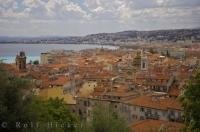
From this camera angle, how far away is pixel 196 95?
12539 mm

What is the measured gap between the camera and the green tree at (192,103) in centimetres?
1209

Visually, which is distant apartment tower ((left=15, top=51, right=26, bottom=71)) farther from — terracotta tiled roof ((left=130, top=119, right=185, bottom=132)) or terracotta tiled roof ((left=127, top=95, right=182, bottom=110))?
terracotta tiled roof ((left=130, top=119, right=185, bottom=132))

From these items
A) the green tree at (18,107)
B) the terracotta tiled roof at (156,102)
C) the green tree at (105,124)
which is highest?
the green tree at (18,107)

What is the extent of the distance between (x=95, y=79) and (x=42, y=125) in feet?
105

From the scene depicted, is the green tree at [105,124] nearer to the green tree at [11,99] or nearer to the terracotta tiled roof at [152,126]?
the green tree at [11,99]

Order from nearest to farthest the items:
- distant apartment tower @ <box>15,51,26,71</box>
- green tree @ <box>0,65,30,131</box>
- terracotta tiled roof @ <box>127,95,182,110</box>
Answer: green tree @ <box>0,65,30,131</box>, terracotta tiled roof @ <box>127,95,182,110</box>, distant apartment tower @ <box>15,51,26,71</box>

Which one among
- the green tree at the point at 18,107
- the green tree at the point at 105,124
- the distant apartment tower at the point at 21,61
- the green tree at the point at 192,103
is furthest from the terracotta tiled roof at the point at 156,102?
the distant apartment tower at the point at 21,61

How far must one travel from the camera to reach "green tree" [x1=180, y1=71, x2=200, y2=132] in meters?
12.1

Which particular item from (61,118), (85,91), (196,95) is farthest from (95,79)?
(196,95)

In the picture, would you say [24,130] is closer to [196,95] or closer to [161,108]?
[196,95]

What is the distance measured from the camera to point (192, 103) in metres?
12.2

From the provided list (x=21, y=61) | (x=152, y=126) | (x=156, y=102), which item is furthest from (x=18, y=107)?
(x=21, y=61)

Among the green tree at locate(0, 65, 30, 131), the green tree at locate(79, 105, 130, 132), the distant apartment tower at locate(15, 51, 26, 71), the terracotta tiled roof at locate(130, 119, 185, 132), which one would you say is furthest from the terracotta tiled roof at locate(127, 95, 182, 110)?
the distant apartment tower at locate(15, 51, 26, 71)

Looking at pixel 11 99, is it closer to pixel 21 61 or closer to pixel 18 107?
pixel 18 107
